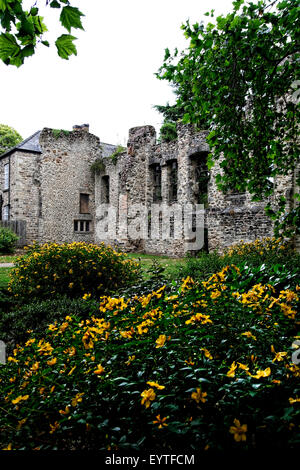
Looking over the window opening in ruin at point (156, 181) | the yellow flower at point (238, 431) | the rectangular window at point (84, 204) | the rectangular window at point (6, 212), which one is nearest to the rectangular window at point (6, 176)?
the rectangular window at point (6, 212)

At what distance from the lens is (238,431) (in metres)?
1.44

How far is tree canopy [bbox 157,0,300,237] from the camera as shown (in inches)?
139

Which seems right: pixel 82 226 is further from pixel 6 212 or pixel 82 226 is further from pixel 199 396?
pixel 199 396

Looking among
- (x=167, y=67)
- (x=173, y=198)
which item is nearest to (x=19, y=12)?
(x=167, y=67)

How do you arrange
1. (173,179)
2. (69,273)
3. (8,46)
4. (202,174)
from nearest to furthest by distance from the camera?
(8,46) < (69,273) < (173,179) < (202,174)

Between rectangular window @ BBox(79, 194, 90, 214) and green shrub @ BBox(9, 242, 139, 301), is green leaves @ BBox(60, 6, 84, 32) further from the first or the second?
rectangular window @ BBox(79, 194, 90, 214)

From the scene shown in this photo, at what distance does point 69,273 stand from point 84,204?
15841 millimetres

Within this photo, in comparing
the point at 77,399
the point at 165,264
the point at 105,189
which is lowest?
the point at 165,264

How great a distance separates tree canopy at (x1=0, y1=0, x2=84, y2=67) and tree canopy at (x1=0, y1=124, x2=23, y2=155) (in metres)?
34.3

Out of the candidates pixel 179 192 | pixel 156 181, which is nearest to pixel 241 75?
pixel 179 192

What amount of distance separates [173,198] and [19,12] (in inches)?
601

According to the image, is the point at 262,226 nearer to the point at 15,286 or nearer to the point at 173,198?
the point at 173,198

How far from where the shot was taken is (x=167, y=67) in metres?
4.12

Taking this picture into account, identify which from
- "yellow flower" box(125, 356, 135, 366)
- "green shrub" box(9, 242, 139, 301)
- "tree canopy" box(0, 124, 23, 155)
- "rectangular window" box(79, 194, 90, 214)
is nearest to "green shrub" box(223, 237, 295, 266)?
"green shrub" box(9, 242, 139, 301)
